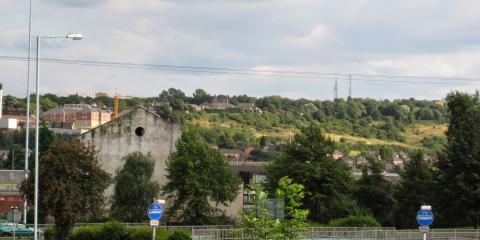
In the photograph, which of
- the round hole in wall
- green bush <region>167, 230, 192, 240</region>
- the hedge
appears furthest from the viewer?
the round hole in wall

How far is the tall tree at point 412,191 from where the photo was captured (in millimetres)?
85125

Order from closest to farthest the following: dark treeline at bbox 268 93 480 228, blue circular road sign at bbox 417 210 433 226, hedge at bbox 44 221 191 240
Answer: blue circular road sign at bbox 417 210 433 226 < hedge at bbox 44 221 191 240 < dark treeline at bbox 268 93 480 228

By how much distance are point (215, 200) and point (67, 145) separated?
1112 inches

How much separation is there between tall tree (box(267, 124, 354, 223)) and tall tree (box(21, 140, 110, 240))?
29580mm

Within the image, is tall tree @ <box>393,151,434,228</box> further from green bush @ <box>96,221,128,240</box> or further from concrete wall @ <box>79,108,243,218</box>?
green bush @ <box>96,221,128,240</box>

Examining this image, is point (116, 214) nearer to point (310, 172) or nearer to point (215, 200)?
point (215, 200)

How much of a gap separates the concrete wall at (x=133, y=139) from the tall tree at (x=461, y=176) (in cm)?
2771

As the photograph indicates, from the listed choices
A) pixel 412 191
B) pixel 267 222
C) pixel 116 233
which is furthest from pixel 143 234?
pixel 412 191

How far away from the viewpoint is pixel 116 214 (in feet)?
262

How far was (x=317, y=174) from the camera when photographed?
78.8m

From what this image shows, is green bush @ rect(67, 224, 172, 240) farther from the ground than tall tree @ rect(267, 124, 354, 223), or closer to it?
closer to it

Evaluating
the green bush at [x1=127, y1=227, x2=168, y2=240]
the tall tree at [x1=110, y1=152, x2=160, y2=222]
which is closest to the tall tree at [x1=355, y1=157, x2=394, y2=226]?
the tall tree at [x1=110, y1=152, x2=160, y2=222]

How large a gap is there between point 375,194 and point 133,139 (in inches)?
1014

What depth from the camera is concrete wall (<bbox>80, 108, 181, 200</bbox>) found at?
88.9 meters
